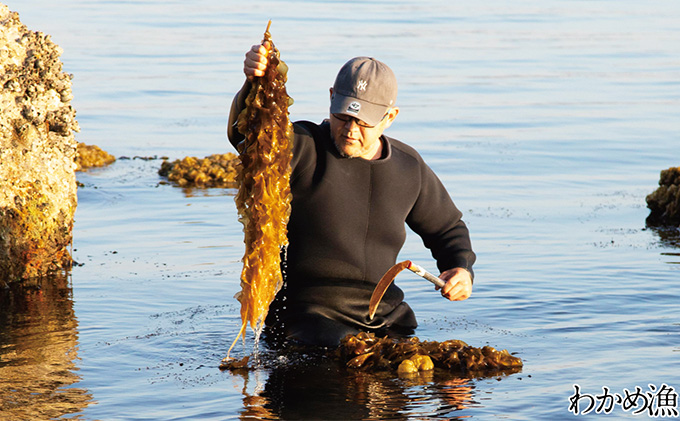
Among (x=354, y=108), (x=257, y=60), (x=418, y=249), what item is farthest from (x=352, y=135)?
(x=418, y=249)

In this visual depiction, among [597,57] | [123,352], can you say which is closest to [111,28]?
[597,57]

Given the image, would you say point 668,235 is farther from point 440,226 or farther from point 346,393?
point 346,393

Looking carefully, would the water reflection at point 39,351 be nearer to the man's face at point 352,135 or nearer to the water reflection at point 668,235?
the man's face at point 352,135

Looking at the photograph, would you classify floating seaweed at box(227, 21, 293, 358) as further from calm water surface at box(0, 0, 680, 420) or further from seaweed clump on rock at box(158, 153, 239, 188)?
seaweed clump on rock at box(158, 153, 239, 188)

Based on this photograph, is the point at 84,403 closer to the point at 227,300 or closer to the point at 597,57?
the point at 227,300

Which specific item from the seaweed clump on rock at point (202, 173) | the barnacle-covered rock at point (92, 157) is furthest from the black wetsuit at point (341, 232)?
the barnacle-covered rock at point (92, 157)

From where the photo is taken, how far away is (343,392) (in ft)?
18.5

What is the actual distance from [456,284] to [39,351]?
2725mm

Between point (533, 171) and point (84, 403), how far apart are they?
377 inches

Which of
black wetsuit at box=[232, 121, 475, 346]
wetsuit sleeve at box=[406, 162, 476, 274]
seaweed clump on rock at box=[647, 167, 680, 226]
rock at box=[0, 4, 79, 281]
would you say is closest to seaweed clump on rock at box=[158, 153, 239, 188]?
rock at box=[0, 4, 79, 281]

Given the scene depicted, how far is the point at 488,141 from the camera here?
1606 centimetres

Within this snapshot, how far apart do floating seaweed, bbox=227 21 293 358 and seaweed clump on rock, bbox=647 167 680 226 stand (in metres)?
6.54

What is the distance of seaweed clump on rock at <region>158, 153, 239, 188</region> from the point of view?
1280 centimetres

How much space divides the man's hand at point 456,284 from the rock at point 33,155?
3734 millimetres
